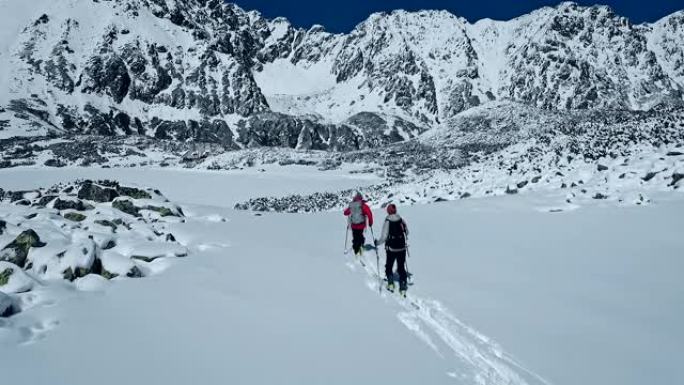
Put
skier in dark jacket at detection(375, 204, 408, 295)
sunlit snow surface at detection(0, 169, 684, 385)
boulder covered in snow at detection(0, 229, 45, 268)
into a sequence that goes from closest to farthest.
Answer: sunlit snow surface at detection(0, 169, 684, 385), boulder covered in snow at detection(0, 229, 45, 268), skier in dark jacket at detection(375, 204, 408, 295)

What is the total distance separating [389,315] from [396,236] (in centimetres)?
Answer: 266

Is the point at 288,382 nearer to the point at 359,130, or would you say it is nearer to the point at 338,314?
the point at 338,314

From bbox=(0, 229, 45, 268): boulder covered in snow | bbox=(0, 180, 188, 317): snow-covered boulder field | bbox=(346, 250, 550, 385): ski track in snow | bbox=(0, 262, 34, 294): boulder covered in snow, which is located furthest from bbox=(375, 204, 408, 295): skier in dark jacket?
bbox=(0, 229, 45, 268): boulder covered in snow

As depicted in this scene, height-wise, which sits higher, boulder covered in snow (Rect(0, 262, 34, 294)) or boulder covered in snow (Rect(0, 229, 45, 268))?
boulder covered in snow (Rect(0, 229, 45, 268))

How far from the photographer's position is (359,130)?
190625mm

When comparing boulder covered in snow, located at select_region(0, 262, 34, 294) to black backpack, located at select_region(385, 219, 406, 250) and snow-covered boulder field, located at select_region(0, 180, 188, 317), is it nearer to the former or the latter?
snow-covered boulder field, located at select_region(0, 180, 188, 317)

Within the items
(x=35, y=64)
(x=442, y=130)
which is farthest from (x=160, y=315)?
(x=35, y=64)

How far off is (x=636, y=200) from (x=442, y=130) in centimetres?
10110

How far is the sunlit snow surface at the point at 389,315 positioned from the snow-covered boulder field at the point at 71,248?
390mm

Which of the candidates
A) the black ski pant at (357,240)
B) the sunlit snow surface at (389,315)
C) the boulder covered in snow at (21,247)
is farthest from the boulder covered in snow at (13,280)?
the black ski pant at (357,240)

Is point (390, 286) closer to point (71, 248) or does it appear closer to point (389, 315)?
point (389, 315)

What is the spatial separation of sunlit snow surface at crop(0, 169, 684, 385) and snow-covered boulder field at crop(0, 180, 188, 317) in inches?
15.3

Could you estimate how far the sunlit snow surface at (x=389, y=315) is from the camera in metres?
5.95

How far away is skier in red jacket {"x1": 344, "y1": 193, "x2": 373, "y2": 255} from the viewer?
1360 centimetres
